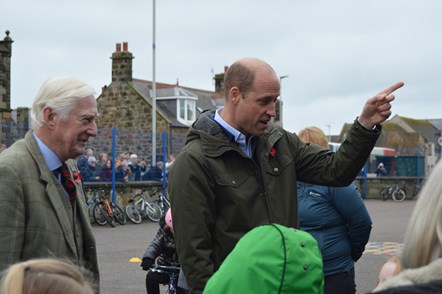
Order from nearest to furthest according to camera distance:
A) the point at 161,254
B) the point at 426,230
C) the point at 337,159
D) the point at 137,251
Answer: the point at 426,230 → the point at 337,159 → the point at 161,254 → the point at 137,251

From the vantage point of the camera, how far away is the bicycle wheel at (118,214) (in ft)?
71.8

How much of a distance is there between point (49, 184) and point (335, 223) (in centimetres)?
246

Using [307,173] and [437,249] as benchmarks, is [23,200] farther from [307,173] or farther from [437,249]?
[437,249]

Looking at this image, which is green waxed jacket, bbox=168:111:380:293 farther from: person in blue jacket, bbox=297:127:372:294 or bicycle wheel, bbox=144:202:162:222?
bicycle wheel, bbox=144:202:162:222

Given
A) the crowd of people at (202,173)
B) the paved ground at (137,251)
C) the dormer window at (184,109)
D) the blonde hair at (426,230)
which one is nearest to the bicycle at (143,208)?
the paved ground at (137,251)

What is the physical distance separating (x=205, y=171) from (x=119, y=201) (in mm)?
19716

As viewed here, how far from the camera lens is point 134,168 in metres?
24.8

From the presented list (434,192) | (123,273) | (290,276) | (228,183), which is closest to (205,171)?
(228,183)

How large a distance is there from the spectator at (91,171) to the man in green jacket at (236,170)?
60.6ft

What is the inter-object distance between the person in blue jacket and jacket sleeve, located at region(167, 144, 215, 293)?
1.83 m

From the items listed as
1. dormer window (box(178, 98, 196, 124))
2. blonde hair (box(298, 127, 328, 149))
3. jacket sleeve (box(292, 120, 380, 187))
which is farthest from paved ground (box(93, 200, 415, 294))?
dormer window (box(178, 98, 196, 124))

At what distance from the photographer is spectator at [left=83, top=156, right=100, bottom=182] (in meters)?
22.2

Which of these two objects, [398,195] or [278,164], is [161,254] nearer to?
[278,164]

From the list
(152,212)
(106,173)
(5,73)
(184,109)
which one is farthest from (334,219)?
(184,109)
